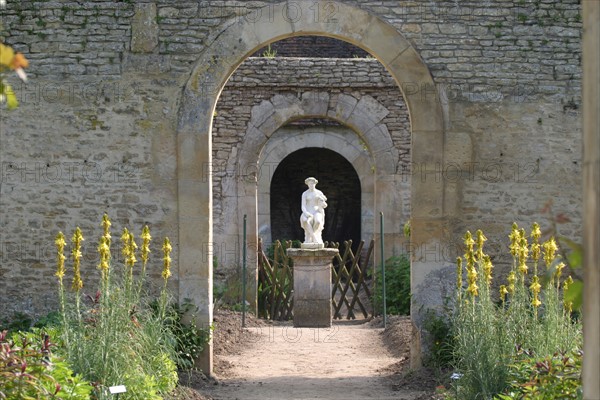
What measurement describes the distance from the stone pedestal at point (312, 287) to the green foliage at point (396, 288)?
1.05 meters

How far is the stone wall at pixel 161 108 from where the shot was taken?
8562 millimetres

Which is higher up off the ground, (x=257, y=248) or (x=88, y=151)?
(x=88, y=151)

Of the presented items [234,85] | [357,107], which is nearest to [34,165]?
[234,85]

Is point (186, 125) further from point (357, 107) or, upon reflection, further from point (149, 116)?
point (357, 107)

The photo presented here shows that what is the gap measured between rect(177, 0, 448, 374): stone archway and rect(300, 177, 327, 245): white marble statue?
4.44 m

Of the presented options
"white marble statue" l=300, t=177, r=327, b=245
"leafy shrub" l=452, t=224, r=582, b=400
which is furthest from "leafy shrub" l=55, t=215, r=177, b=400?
Result: "white marble statue" l=300, t=177, r=327, b=245

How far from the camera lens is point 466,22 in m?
8.62

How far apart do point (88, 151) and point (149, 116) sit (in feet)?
2.10

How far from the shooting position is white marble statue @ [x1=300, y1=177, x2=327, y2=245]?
13000 mm

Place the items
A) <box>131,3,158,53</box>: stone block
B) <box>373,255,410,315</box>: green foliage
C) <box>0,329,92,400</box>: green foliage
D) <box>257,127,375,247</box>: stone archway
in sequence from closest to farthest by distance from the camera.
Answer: <box>0,329,92,400</box>: green foliage < <box>131,3,158,53</box>: stone block < <box>373,255,410,315</box>: green foliage < <box>257,127,375,247</box>: stone archway

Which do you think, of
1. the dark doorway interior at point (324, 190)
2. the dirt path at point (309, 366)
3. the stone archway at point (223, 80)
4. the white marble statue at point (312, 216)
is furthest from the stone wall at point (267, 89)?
the dark doorway interior at point (324, 190)

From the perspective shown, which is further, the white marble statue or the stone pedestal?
the white marble statue

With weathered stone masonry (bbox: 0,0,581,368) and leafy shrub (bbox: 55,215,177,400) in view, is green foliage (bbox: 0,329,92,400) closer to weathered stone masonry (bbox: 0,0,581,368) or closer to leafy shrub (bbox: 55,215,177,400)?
leafy shrub (bbox: 55,215,177,400)

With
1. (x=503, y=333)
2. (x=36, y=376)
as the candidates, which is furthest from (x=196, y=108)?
(x=36, y=376)
